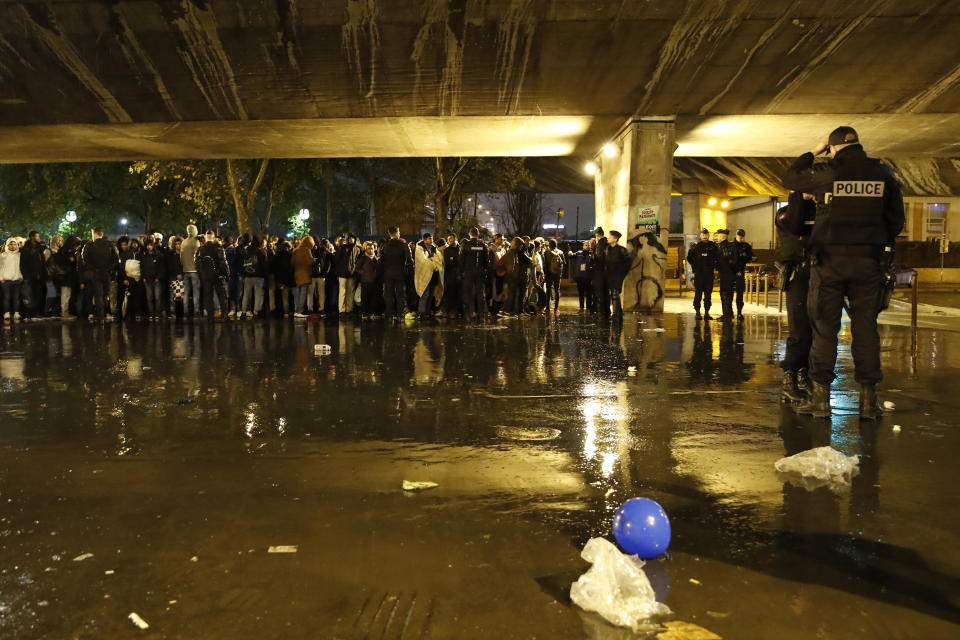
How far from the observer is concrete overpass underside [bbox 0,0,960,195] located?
536 inches

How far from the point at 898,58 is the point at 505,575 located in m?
14.8

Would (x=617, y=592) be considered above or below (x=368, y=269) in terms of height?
below

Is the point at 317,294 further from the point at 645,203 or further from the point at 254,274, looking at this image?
the point at 645,203

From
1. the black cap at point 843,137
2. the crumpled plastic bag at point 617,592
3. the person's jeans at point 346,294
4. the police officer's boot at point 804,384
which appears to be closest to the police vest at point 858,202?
the black cap at point 843,137

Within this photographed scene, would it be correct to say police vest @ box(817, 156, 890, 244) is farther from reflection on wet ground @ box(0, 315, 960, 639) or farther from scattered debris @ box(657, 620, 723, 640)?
scattered debris @ box(657, 620, 723, 640)

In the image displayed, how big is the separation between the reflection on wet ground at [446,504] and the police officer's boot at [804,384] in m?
0.29

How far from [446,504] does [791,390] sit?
409cm

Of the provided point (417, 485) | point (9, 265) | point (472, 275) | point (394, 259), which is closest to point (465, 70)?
→ point (394, 259)

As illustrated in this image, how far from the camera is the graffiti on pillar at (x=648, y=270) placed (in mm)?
17672

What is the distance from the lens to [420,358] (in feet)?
33.9

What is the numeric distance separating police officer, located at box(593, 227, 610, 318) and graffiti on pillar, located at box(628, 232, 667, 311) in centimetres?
70

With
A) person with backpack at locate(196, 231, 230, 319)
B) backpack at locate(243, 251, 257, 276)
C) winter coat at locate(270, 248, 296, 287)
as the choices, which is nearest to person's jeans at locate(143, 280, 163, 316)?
person with backpack at locate(196, 231, 230, 319)

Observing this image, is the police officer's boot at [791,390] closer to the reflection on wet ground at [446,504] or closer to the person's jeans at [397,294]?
the reflection on wet ground at [446,504]

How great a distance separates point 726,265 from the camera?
1633 cm
